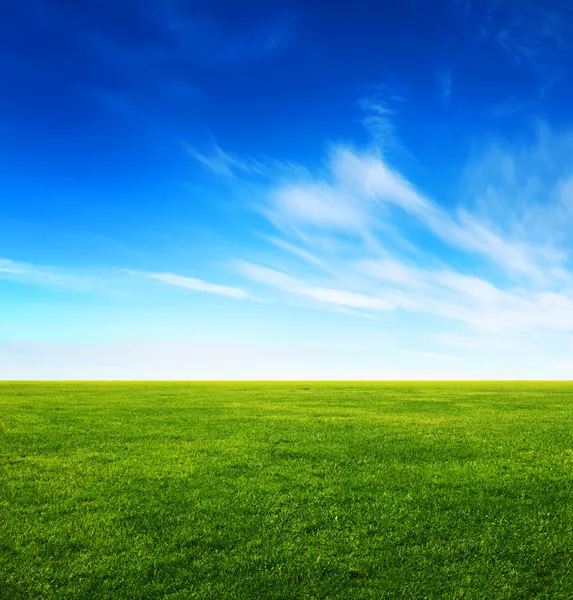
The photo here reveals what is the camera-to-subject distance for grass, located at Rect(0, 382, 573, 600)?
293 inches

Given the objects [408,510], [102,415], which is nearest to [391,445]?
[408,510]

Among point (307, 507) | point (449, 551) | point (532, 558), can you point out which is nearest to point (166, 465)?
point (307, 507)

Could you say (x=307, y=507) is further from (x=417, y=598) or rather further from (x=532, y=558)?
(x=532, y=558)

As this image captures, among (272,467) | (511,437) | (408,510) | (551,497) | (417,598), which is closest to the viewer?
(417,598)

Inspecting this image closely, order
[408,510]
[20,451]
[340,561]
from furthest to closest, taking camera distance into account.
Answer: [20,451] < [408,510] < [340,561]

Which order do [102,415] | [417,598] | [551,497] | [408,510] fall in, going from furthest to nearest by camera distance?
1. [102,415]
2. [551,497]
3. [408,510]
4. [417,598]

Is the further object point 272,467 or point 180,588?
point 272,467

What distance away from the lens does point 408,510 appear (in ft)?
33.2

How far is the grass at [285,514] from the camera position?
7438 mm

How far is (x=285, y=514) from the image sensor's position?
32.3 feet

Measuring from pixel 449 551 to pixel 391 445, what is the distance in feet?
26.2

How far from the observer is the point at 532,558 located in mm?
8227

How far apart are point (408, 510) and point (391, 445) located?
632 centimetres

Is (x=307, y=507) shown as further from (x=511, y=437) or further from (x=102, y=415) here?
(x=102, y=415)
